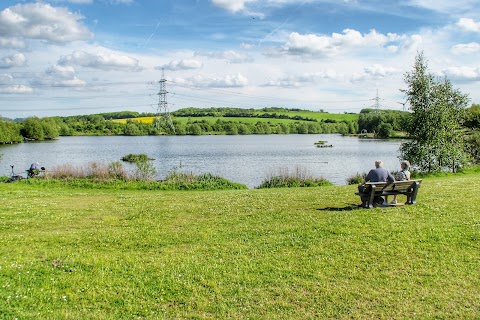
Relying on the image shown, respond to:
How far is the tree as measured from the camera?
32125 millimetres

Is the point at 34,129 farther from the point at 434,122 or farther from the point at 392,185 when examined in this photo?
the point at 392,185

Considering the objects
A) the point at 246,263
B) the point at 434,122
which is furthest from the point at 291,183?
the point at 246,263

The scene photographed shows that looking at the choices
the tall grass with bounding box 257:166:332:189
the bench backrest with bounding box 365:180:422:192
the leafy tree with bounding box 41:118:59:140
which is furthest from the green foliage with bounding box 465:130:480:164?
the leafy tree with bounding box 41:118:59:140

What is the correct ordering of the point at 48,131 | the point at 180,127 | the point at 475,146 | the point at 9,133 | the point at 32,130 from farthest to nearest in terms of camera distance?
the point at 180,127 < the point at 48,131 < the point at 32,130 < the point at 9,133 < the point at 475,146

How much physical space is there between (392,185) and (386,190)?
1.06 ft

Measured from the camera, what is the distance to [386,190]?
13.8m

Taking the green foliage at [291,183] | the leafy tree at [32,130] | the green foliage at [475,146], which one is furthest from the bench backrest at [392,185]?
the leafy tree at [32,130]

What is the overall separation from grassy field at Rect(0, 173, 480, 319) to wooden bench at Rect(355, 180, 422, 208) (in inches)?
21.5

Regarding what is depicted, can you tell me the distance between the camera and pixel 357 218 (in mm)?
12258

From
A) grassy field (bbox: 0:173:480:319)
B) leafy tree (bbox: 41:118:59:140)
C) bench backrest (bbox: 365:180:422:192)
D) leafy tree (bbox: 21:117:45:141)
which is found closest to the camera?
grassy field (bbox: 0:173:480:319)

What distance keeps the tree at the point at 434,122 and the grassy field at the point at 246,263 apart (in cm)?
1976

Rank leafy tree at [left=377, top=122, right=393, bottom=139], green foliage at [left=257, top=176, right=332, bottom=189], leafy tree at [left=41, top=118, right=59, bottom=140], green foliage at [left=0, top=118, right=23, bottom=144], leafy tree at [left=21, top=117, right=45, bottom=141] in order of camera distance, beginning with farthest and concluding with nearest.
→ 1. leafy tree at [left=41, top=118, right=59, bottom=140]
2. leafy tree at [left=377, top=122, right=393, bottom=139]
3. leafy tree at [left=21, top=117, right=45, bottom=141]
4. green foliage at [left=0, top=118, right=23, bottom=144]
5. green foliage at [left=257, top=176, right=332, bottom=189]

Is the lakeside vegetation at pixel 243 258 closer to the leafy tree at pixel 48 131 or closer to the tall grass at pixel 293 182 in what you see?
the tall grass at pixel 293 182

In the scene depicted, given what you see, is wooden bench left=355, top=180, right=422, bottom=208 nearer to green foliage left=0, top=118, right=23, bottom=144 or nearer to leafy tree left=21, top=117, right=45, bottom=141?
green foliage left=0, top=118, right=23, bottom=144
